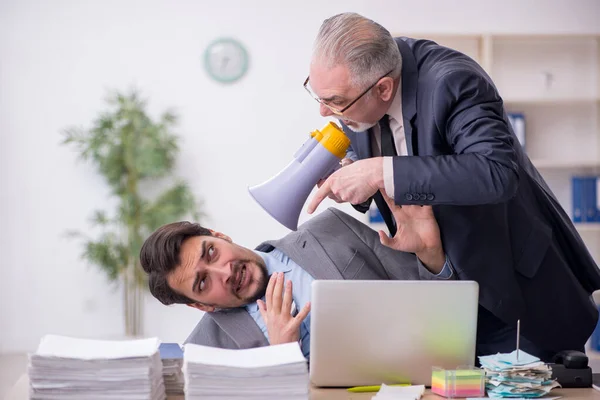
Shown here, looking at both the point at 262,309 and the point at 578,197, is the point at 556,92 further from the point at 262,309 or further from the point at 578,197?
the point at 262,309

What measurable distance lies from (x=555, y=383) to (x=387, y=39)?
946 millimetres

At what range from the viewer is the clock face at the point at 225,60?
211 inches

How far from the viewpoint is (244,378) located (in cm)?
153

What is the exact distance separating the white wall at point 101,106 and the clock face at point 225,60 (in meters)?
0.06

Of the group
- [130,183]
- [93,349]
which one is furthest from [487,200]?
[130,183]

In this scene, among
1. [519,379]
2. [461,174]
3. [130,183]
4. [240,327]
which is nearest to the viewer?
[519,379]

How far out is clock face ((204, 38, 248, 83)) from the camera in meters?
5.37

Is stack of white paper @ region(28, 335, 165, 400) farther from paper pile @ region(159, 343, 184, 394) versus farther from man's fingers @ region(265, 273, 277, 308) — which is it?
man's fingers @ region(265, 273, 277, 308)

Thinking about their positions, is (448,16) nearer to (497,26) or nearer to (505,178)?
(497,26)

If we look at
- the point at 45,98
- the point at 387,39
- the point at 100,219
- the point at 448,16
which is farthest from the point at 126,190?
the point at 387,39

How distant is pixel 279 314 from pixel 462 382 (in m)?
0.59

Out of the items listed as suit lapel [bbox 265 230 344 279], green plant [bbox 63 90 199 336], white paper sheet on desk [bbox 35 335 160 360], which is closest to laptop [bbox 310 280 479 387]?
white paper sheet on desk [bbox 35 335 160 360]

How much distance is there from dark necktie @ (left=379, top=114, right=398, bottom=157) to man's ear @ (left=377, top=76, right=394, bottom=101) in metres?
0.12

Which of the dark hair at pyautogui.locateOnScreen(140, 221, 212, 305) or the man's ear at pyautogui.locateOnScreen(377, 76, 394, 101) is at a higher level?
the man's ear at pyautogui.locateOnScreen(377, 76, 394, 101)
